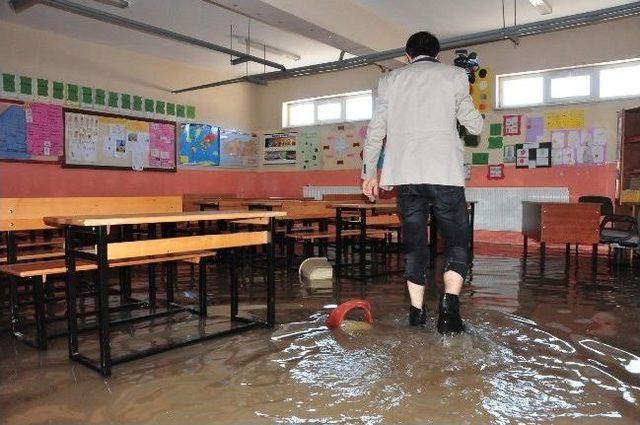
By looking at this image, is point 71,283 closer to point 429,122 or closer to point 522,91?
point 429,122

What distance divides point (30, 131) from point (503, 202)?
6361 millimetres

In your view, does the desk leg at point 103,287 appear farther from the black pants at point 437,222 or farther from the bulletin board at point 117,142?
the bulletin board at point 117,142

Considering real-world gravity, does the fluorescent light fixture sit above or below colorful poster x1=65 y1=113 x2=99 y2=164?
above

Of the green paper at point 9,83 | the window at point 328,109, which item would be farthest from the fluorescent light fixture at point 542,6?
the green paper at point 9,83

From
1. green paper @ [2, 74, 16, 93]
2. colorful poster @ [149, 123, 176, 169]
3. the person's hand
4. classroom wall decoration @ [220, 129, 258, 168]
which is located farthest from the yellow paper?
green paper @ [2, 74, 16, 93]

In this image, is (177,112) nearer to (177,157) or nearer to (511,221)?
(177,157)

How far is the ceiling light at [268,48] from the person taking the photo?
693cm

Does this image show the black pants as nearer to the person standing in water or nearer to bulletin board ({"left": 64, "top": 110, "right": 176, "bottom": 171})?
the person standing in water

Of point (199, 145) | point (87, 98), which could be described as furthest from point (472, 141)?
point (87, 98)

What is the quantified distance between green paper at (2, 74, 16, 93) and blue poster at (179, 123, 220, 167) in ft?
8.21

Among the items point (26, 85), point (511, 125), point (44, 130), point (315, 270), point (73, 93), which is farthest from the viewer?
point (511, 125)

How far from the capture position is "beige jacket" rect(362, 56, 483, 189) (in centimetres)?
247

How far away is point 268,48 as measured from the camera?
7.35 metres

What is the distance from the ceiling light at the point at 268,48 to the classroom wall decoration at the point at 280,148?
171 cm
